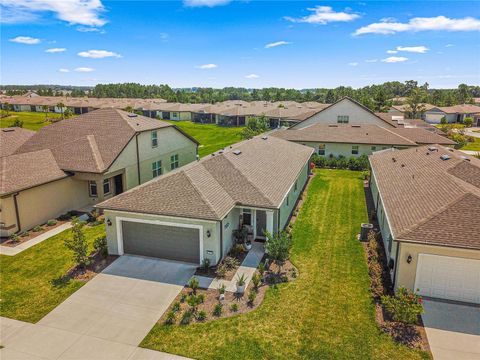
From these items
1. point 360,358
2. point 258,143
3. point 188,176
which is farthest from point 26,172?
point 360,358

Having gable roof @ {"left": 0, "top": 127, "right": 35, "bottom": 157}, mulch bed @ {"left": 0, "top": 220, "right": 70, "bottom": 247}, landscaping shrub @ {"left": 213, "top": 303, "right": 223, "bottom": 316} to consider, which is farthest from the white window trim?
gable roof @ {"left": 0, "top": 127, "right": 35, "bottom": 157}

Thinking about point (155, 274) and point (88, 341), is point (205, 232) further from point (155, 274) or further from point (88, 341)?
point (88, 341)

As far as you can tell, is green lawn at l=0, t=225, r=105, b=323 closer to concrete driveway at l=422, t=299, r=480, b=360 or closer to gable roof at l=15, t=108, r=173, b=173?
gable roof at l=15, t=108, r=173, b=173

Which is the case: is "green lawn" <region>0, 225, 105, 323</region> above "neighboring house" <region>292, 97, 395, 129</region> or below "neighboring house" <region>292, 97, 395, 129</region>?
below

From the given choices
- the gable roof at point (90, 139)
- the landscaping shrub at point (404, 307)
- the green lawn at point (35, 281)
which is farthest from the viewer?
the gable roof at point (90, 139)

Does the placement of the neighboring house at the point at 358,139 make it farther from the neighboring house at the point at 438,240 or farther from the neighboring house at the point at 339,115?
the neighboring house at the point at 438,240

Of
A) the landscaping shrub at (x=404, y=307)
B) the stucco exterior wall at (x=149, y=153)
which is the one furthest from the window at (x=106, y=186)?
the landscaping shrub at (x=404, y=307)
